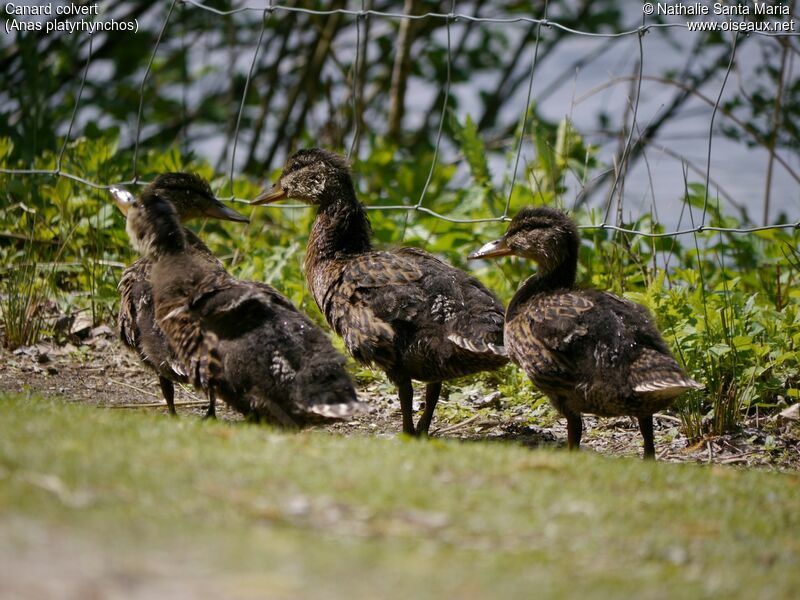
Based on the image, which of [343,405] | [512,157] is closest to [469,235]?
[512,157]

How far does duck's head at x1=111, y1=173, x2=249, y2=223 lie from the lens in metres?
8.05

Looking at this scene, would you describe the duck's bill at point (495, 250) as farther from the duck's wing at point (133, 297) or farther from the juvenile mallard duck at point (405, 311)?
the duck's wing at point (133, 297)

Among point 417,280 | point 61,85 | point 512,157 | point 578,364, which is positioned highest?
point 61,85

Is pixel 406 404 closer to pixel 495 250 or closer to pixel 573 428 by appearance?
pixel 573 428

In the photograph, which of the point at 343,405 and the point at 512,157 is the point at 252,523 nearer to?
the point at 343,405

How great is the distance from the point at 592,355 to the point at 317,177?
270cm

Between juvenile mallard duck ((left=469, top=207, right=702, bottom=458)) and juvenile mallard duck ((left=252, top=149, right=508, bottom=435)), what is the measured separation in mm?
227

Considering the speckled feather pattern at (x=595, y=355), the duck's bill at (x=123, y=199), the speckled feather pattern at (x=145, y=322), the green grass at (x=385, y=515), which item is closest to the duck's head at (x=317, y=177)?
the speckled feather pattern at (x=145, y=322)

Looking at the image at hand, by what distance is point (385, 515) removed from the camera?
13.6ft

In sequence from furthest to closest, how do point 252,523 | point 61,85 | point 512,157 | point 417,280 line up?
point 61,85
point 512,157
point 417,280
point 252,523

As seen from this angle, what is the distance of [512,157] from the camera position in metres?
10.8

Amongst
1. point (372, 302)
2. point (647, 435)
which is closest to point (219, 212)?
point (372, 302)

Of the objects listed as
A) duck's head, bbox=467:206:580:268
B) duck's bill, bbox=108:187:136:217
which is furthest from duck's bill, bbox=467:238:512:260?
duck's bill, bbox=108:187:136:217

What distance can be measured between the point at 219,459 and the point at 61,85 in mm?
10717
